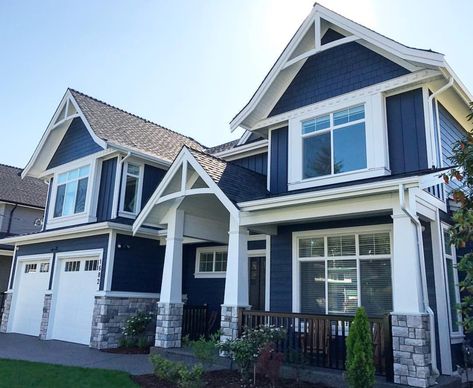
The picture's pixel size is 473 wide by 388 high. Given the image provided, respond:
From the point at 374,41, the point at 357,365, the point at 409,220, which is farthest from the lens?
the point at 374,41

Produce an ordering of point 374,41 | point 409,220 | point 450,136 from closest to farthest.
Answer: point 409,220, point 374,41, point 450,136

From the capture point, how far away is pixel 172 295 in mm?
10070

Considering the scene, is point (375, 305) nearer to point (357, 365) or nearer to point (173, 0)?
point (357, 365)

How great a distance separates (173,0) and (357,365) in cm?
860

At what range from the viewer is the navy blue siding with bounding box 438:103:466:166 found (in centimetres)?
914

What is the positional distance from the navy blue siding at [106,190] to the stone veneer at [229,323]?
5.96 m

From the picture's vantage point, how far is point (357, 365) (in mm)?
5824

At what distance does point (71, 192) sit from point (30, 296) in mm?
4155

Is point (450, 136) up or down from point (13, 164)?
down

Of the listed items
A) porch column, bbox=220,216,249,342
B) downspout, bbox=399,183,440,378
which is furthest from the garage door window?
downspout, bbox=399,183,440,378

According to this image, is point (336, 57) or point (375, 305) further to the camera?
point (336, 57)

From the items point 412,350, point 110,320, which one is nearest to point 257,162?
point 110,320

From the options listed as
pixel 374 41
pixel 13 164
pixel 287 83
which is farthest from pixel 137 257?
pixel 13 164

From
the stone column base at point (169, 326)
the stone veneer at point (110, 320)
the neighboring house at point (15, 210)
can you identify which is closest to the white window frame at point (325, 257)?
the stone column base at point (169, 326)
